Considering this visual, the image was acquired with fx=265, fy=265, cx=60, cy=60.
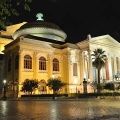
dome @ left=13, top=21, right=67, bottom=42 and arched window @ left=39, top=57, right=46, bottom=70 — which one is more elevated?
dome @ left=13, top=21, right=67, bottom=42

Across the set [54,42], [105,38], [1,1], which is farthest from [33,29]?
[1,1]

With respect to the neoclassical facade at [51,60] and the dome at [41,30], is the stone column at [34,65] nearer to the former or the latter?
the neoclassical facade at [51,60]

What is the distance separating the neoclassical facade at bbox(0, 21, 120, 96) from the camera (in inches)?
1983

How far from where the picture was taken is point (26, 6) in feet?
25.2

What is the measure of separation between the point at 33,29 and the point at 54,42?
7.81 m

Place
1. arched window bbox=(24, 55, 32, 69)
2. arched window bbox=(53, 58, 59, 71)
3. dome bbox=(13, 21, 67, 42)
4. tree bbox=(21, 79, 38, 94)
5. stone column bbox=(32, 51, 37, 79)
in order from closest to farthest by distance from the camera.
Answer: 1. tree bbox=(21, 79, 38, 94)
2. arched window bbox=(24, 55, 32, 69)
3. stone column bbox=(32, 51, 37, 79)
4. arched window bbox=(53, 58, 59, 71)
5. dome bbox=(13, 21, 67, 42)

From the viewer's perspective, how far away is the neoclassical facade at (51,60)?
165 ft

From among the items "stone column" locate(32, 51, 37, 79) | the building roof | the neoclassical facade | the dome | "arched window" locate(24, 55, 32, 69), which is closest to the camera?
the neoclassical facade

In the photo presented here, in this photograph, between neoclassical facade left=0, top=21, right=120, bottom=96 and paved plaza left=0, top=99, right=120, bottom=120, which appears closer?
paved plaza left=0, top=99, right=120, bottom=120

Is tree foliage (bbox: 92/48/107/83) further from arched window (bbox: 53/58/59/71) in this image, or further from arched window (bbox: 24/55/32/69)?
arched window (bbox: 24/55/32/69)

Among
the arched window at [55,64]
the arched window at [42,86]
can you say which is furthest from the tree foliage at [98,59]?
the arched window at [42,86]

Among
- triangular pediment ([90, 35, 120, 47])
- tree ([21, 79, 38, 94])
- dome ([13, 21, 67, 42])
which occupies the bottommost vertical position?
tree ([21, 79, 38, 94])

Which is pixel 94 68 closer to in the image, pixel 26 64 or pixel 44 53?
pixel 44 53

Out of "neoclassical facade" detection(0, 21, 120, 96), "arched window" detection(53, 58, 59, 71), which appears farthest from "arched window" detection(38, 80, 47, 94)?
"arched window" detection(53, 58, 59, 71)
